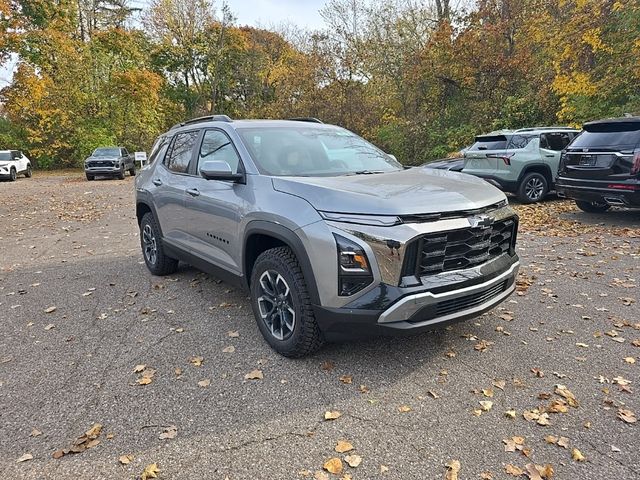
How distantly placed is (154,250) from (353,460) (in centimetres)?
407

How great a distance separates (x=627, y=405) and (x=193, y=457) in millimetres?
2573

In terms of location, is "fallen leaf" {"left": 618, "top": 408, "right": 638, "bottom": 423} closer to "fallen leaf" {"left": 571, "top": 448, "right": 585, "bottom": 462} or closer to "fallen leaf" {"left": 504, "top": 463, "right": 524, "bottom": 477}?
"fallen leaf" {"left": 571, "top": 448, "right": 585, "bottom": 462}

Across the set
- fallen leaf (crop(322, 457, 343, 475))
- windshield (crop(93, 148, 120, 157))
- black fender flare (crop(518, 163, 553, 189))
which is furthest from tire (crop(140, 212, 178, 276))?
windshield (crop(93, 148, 120, 157))

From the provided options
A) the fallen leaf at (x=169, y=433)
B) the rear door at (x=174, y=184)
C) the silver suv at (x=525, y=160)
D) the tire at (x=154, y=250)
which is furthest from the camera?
the silver suv at (x=525, y=160)

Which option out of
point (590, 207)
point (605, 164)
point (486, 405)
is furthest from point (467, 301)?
point (590, 207)

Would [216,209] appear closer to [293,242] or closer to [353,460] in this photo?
[293,242]

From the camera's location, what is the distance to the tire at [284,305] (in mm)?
3125

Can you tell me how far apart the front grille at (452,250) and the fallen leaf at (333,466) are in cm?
114

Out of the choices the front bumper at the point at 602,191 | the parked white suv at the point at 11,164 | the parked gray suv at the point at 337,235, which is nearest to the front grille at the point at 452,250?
the parked gray suv at the point at 337,235

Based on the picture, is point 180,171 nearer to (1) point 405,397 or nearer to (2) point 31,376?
(2) point 31,376

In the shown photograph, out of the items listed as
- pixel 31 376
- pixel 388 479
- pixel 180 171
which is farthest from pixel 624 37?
pixel 31 376

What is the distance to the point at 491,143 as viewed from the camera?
34.6ft

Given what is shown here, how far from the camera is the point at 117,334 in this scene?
396 cm

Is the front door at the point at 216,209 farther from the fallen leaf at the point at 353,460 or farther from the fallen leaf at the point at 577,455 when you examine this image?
the fallen leaf at the point at 577,455
